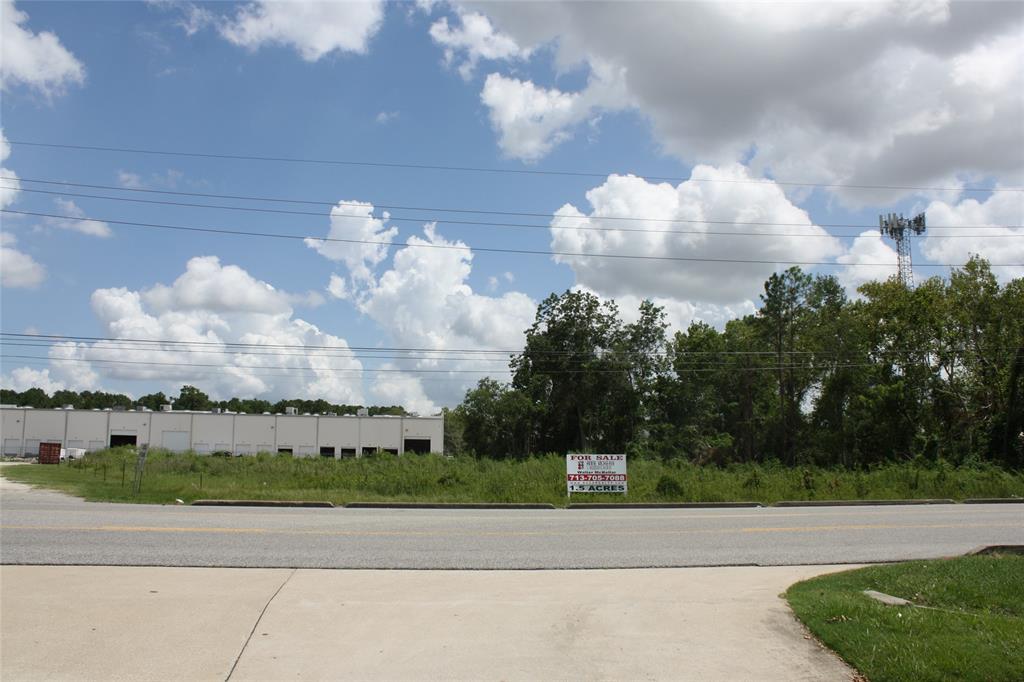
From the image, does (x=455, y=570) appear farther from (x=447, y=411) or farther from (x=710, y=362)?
(x=447, y=411)

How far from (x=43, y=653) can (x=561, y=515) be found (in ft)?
46.9

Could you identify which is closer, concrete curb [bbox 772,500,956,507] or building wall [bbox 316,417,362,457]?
concrete curb [bbox 772,500,956,507]

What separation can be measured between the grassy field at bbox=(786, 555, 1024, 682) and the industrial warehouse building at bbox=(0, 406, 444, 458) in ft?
242

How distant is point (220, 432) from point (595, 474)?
71.8 metres

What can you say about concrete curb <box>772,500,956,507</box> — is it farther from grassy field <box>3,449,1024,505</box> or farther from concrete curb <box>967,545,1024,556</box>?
concrete curb <box>967,545,1024,556</box>

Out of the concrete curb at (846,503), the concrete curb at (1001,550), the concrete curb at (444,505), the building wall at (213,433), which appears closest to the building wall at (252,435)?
the building wall at (213,433)

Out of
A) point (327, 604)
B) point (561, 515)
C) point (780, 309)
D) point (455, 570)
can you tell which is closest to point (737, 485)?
point (561, 515)

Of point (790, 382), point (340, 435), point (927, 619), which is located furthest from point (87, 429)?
point (927, 619)

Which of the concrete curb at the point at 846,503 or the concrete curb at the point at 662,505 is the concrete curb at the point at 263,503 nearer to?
the concrete curb at the point at 662,505

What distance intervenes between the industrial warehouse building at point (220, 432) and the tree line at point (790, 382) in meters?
13.9

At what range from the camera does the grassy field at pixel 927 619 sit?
20.1 ft

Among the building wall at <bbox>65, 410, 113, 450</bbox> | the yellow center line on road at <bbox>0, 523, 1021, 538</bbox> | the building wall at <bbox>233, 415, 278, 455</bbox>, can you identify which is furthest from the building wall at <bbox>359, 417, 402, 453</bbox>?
the yellow center line on road at <bbox>0, 523, 1021, 538</bbox>

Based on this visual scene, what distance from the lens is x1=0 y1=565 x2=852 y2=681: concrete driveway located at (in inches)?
248

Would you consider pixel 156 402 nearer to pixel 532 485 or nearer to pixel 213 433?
pixel 213 433
